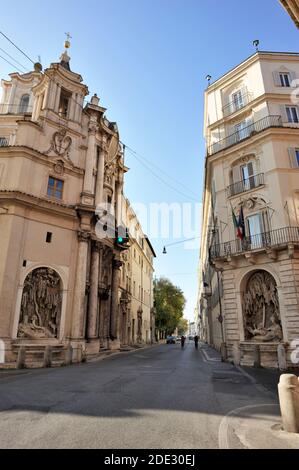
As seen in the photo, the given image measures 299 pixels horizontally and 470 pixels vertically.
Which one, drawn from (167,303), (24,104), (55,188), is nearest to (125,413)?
(55,188)

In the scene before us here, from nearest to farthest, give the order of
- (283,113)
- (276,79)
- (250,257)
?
(250,257)
(283,113)
(276,79)

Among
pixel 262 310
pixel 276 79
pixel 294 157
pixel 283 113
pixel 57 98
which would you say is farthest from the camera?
pixel 57 98

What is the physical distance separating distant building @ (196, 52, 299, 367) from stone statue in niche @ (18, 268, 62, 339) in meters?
11.0

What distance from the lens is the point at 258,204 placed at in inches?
757

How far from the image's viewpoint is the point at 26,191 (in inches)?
789

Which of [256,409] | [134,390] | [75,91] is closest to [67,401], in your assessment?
[134,390]

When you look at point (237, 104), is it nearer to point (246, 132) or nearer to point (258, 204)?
point (246, 132)

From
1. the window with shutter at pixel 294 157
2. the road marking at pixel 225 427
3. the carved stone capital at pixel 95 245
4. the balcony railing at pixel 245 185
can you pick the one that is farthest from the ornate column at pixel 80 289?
the road marking at pixel 225 427

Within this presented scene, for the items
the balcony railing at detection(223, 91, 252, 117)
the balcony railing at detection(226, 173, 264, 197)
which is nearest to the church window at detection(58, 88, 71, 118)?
the balcony railing at detection(223, 91, 252, 117)

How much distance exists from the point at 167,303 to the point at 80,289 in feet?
150

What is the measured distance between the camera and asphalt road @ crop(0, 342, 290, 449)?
4.60 m

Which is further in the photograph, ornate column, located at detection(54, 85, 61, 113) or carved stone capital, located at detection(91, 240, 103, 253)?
ornate column, located at detection(54, 85, 61, 113)

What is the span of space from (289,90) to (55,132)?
58.4ft

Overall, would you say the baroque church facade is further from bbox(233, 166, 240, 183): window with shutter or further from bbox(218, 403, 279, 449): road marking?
bbox(218, 403, 279, 449): road marking
